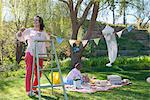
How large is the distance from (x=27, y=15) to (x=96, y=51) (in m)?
5.27

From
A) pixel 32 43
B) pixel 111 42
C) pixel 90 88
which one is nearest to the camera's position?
pixel 32 43

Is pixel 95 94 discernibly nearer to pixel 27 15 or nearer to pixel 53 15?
pixel 53 15

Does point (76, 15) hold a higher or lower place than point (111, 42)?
higher

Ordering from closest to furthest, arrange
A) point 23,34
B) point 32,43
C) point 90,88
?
point 32,43, point 23,34, point 90,88

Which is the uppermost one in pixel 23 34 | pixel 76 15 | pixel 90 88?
pixel 76 15

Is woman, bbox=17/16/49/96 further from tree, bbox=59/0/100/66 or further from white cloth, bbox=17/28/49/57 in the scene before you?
tree, bbox=59/0/100/66

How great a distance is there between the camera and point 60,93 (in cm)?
604

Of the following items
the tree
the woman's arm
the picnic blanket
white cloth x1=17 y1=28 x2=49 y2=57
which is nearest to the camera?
white cloth x1=17 y1=28 x2=49 y2=57

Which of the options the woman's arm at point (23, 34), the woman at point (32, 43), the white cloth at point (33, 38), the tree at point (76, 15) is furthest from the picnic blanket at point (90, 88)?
the tree at point (76, 15)

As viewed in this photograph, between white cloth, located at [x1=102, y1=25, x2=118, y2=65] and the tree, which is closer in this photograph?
white cloth, located at [x1=102, y1=25, x2=118, y2=65]

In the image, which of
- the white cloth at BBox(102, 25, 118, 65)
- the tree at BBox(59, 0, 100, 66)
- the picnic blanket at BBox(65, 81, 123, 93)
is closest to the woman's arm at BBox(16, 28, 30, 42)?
the picnic blanket at BBox(65, 81, 123, 93)

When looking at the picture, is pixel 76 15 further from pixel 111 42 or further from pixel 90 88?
pixel 90 88

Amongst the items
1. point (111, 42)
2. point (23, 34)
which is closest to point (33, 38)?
point (23, 34)

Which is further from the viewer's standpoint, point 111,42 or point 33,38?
point 111,42
